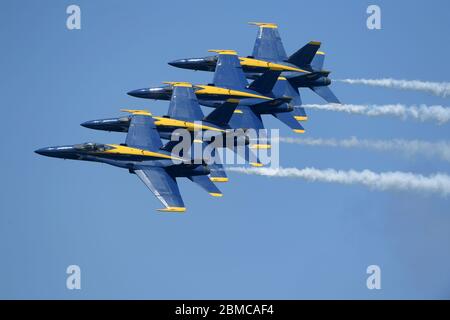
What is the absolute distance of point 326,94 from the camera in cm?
10931

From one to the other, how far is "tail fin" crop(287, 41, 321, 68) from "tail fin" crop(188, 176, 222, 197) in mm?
17451

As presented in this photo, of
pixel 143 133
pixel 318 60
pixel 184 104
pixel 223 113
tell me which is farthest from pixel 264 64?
pixel 143 133

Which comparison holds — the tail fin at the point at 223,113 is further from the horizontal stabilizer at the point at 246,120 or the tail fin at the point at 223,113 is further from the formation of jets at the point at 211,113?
the horizontal stabilizer at the point at 246,120

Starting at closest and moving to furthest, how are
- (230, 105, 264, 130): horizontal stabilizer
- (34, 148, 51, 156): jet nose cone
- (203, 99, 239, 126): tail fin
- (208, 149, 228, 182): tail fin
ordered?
(34, 148, 51, 156): jet nose cone, (208, 149, 228, 182): tail fin, (203, 99, 239, 126): tail fin, (230, 105, 264, 130): horizontal stabilizer

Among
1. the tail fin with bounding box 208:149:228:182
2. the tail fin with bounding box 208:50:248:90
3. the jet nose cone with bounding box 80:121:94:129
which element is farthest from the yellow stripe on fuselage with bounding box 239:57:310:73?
the jet nose cone with bounding box 80:121:94:129

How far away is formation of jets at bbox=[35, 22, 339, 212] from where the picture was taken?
97438 mm

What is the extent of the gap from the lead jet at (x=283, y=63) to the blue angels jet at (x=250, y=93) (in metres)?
1.03

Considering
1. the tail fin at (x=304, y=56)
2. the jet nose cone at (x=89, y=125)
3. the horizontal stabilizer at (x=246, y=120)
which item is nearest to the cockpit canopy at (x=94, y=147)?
the jet nose cone at (x=89, y=125)

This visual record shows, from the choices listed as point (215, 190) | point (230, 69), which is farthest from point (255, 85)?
point (215, 190)

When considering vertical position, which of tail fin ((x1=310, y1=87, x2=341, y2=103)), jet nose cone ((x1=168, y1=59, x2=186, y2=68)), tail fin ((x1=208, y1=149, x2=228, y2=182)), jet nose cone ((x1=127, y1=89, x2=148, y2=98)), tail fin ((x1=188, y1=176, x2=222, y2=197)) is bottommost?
tail fin ((x1=188, y1=176, x2=222, y2=197))

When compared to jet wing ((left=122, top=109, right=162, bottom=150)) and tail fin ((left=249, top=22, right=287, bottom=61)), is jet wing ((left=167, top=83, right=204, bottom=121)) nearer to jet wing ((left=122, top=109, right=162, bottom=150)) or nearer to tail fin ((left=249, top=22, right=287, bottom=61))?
jet wing ((left=122, top=109, right=162, bottom=150))

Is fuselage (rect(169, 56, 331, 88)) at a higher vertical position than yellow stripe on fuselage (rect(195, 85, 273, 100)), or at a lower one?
higher
